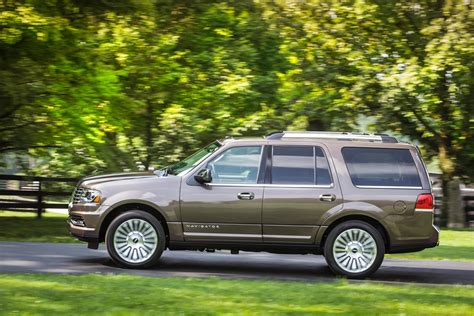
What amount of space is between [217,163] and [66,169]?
19.8 meters

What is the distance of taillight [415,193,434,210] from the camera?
11969 mm

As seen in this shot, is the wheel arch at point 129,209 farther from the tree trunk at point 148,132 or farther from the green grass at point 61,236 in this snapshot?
the tree trunk at point 148,132

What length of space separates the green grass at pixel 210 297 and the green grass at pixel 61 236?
18.4 ft

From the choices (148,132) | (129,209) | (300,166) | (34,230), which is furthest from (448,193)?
(129,209)

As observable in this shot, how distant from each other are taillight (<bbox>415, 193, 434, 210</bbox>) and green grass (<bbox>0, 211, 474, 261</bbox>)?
3.96 meters

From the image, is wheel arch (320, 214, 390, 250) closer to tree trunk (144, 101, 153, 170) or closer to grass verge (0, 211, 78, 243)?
grass verge (0, 211, 78, 243)

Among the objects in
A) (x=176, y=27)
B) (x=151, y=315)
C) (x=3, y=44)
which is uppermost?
(x=176, y=27)

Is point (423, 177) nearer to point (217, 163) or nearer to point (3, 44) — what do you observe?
point (217, 163)

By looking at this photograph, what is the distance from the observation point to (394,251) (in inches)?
476

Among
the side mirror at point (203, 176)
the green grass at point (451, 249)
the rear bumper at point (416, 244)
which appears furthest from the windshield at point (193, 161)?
the green grass at point (451, 249)

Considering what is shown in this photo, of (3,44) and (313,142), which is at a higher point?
(3,44)

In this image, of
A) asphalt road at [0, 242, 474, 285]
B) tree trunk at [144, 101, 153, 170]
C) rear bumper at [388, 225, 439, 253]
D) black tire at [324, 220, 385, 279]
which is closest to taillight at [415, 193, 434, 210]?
rear bumper at [388, 225, 439, 253]

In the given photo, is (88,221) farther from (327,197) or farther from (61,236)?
(61,236)

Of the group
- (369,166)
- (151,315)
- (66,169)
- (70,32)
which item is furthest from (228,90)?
(151,315)
